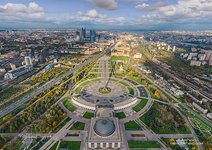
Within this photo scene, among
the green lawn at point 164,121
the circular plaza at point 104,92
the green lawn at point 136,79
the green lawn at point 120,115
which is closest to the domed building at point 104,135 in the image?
the green lawn at point 120,115

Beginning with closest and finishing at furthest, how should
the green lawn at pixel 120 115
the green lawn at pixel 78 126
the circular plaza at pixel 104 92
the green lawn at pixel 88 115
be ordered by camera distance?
1. the green lawn at pixel 78 126
2. the green lawn at pixel 88 115
3. the green lawn at pixel 120 115
4. the circular plaza at pixel 104 92

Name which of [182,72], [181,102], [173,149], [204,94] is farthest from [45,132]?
[182,72]

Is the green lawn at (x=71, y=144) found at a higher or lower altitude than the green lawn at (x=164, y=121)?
lower

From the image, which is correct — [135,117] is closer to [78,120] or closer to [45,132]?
[78,120]

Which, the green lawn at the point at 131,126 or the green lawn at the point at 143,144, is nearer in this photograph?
the green lawn at the point at 143,144

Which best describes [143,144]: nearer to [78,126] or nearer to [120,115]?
[120,115]

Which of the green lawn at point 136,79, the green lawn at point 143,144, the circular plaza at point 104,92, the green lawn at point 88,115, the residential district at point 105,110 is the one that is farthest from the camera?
the green lawn at point 136,79

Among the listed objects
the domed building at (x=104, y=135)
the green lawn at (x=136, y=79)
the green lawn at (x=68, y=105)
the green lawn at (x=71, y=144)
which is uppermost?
the green lawn at (x=136, y=79)

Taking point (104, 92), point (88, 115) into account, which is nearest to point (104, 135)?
point (88, 115)

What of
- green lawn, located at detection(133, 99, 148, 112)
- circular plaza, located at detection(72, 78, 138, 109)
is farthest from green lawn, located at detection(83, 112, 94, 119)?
green lawn, located at detection(133, 99, 148, 112)

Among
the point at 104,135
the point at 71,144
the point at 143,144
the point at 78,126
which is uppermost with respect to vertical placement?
the point at 104,135

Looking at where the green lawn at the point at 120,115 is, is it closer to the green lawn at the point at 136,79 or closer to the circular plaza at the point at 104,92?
the circular plaza at the point at 104,92
